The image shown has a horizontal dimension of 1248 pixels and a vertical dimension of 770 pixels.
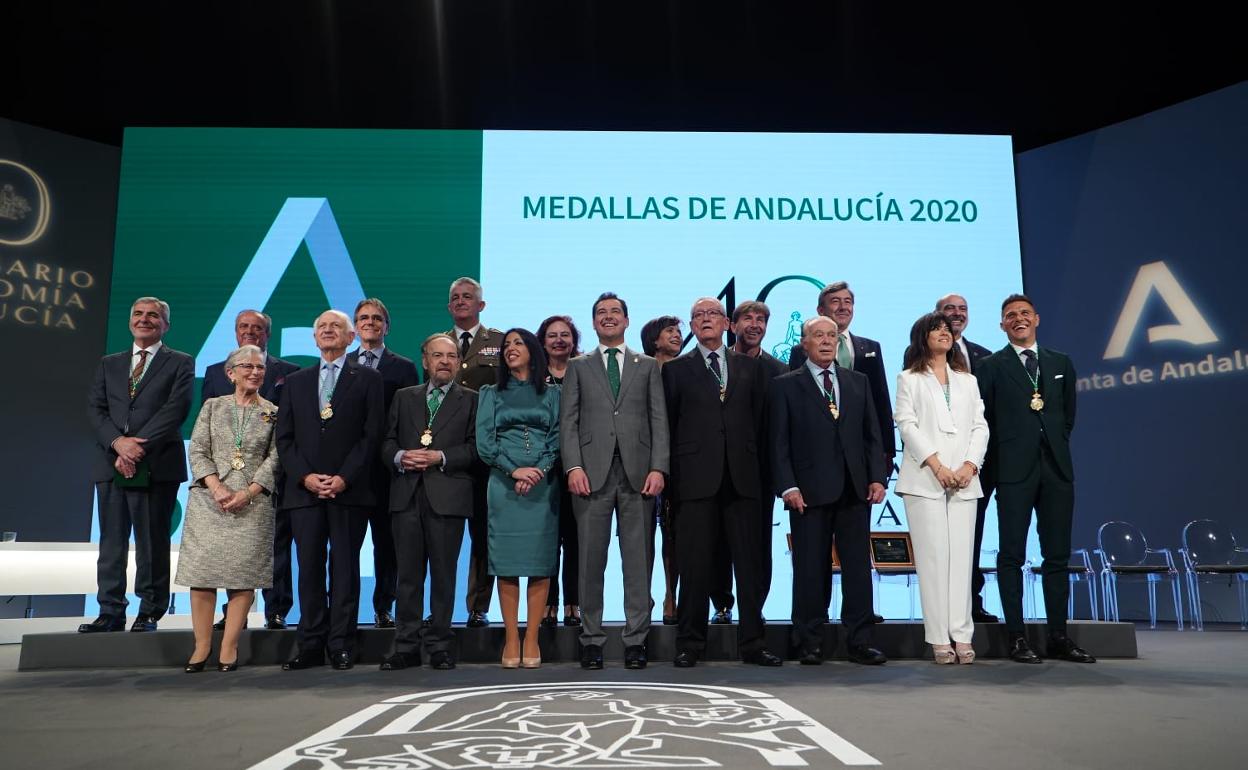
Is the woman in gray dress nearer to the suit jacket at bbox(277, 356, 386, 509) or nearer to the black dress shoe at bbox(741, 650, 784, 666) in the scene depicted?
the suit jacket at bbox(277, 356, 386, 509)

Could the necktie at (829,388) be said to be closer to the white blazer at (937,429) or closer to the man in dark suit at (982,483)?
the white blazer at (937,429)

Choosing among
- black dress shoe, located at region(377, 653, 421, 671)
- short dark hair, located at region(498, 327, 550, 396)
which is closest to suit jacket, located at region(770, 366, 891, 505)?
short dark hair, located at region(498, 327, 550, 396)

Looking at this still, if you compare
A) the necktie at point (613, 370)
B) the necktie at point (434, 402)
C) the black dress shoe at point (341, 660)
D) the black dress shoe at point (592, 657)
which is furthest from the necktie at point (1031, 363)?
the black dress shoe at point (341, 660)

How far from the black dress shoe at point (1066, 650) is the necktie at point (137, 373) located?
4172 mm

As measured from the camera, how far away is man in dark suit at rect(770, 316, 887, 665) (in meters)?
3.91

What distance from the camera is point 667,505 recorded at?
439 cm

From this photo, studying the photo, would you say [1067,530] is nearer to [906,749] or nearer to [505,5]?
[906,749]

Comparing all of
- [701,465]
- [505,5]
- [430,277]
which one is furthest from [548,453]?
[505,5]

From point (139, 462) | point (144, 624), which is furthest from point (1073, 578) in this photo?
point (139, 462)

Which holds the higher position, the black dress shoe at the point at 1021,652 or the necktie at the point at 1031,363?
the necktie at the point at 1031,363

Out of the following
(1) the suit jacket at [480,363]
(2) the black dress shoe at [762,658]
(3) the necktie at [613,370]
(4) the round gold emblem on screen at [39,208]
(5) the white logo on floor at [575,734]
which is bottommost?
(2) the black dress shoe at [762,658]

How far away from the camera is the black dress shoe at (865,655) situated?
3834mm

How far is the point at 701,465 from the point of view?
389 cm

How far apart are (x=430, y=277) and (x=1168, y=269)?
572cm
